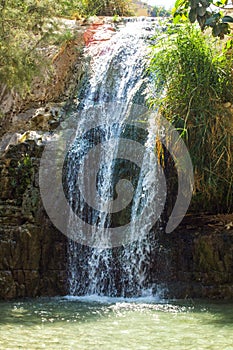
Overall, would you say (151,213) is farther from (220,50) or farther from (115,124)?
(220,50)

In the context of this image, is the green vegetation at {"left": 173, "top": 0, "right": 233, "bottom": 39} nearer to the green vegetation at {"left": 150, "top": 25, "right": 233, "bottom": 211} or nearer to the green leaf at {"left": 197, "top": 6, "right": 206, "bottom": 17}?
the green leaf at {"left": 197, "top": 6, "right": 206, "bottom": 17}

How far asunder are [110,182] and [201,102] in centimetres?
185

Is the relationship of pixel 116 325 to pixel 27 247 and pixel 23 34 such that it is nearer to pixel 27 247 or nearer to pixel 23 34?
pixel 27 247

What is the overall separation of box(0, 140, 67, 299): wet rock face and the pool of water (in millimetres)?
583

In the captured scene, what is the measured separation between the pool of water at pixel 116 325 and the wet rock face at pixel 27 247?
58 cm

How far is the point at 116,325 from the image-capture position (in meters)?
5.37

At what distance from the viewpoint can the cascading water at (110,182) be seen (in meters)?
7.62

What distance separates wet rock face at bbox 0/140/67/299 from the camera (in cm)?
759

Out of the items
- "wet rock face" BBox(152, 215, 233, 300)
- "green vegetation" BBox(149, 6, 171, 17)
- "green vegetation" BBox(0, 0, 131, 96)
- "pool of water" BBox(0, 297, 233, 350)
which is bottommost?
"pool of water" BBox(0, 297, 233, 350)

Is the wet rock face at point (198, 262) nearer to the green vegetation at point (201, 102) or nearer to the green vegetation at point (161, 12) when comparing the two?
the green vegetation at point (201, 102)

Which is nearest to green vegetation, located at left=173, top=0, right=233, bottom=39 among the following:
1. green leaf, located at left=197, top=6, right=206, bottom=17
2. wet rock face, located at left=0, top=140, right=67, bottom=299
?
green leaf, located at left=197, top=6, right=206, bottom=17

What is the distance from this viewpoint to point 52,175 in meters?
8.34

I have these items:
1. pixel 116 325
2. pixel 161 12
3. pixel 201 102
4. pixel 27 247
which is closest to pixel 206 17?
pixel 201 102

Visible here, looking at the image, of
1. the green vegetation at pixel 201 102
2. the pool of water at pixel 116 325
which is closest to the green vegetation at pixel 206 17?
the green vegetation at pixel 201 102
